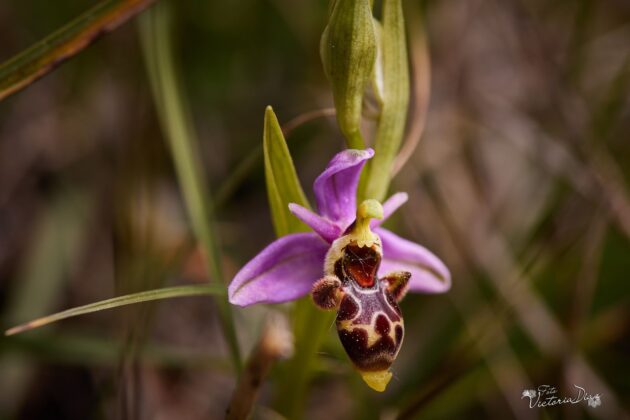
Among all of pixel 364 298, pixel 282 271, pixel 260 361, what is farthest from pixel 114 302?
pixel 364 298

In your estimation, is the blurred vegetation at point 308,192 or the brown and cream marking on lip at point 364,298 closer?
the brown and cream marking on lip at point 364,298

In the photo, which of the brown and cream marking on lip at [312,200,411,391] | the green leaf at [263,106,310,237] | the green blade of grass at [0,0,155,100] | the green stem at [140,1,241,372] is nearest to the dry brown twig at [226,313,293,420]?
the brown and cream marking on lip at [312,200,411,391]

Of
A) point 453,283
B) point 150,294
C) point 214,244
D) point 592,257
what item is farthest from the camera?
point 453,283

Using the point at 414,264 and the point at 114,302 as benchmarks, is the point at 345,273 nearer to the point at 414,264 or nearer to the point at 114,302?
the point at 414,264

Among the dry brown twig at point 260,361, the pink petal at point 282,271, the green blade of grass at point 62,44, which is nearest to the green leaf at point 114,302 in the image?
the pink petal at point 282,271

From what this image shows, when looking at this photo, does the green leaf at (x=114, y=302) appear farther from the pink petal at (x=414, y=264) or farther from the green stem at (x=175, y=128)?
the pink petal at (x=414, y=264)

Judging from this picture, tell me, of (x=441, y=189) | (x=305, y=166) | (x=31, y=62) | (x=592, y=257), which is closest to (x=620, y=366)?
(x=592, y=257)

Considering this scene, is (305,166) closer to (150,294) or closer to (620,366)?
(620,366)
